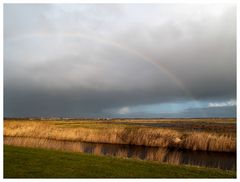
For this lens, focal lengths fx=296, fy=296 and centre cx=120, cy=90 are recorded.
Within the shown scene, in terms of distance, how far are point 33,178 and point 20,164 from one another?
7.18ft

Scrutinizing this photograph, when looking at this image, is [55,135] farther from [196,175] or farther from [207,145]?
[196,175]

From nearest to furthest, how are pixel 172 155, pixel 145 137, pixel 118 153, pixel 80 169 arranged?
1. pixel 80 169
2. pixel 172 155
3. pixel 118 153
4. pixel 145 137

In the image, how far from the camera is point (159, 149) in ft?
72.8

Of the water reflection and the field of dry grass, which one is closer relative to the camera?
the water reflection

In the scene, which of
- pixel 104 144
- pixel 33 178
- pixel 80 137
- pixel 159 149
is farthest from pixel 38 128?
pixel 33 178

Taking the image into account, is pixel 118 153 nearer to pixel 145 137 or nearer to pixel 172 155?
pixel 172 155

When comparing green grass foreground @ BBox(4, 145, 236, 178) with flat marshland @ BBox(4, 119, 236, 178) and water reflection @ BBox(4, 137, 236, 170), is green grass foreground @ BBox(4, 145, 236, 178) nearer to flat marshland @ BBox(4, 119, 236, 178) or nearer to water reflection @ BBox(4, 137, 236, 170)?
flat marshland @ BBox(4, 119, 236, 178)

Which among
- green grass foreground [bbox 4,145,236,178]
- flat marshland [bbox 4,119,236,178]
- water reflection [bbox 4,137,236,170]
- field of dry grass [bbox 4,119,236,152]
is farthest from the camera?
field of dry grass [bbox 4,119,236,152]

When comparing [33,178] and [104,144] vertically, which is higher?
[33,178]

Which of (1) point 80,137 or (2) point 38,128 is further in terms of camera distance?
(2) point 38,128

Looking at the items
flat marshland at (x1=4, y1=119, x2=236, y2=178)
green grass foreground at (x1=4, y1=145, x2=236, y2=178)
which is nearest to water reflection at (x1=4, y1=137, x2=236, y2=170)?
flat marshland at (x1=4, y1=119, x2=236, y2=178)

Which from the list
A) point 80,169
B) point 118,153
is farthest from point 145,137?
point 80,169

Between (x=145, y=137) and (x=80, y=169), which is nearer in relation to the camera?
(x=80, y=169)

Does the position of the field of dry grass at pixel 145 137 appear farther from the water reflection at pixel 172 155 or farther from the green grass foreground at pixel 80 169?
the green grass foreground at pixel 80 169
